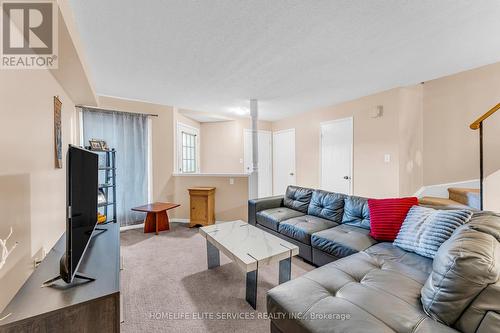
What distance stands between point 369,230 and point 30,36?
315 cm

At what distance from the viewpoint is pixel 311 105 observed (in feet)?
14.3

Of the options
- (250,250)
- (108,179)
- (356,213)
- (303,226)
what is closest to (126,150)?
(108,179)

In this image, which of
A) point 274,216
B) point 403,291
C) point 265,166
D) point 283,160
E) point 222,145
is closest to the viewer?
point 403,291

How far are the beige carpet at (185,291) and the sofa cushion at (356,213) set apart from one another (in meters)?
0.75

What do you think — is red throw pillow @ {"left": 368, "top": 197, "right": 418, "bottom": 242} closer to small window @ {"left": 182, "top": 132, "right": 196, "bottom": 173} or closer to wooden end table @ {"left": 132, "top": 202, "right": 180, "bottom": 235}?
wooden end table @ {"left": 132, "top": 202, "right": 180, "bottom": 235}

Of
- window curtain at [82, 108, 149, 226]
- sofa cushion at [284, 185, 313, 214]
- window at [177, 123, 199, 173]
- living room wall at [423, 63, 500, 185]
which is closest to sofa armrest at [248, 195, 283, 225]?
sofa cushion at [284, 185, 313, 214]

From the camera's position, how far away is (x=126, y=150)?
3.68 m

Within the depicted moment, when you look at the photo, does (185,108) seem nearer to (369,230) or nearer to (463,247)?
(369,230)

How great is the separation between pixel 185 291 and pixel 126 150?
2668 millimetres

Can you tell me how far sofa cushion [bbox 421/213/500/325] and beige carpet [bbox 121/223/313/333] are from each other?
41.9 inches

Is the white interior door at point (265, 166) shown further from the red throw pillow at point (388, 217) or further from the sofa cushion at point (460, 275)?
the sofa cushion at point (460, 275)

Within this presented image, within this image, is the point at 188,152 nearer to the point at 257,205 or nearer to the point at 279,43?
the point at 257,205

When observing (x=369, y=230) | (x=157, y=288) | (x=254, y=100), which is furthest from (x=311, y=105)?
(x=157, y=288)

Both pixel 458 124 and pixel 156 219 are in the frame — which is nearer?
pixel 458 124
